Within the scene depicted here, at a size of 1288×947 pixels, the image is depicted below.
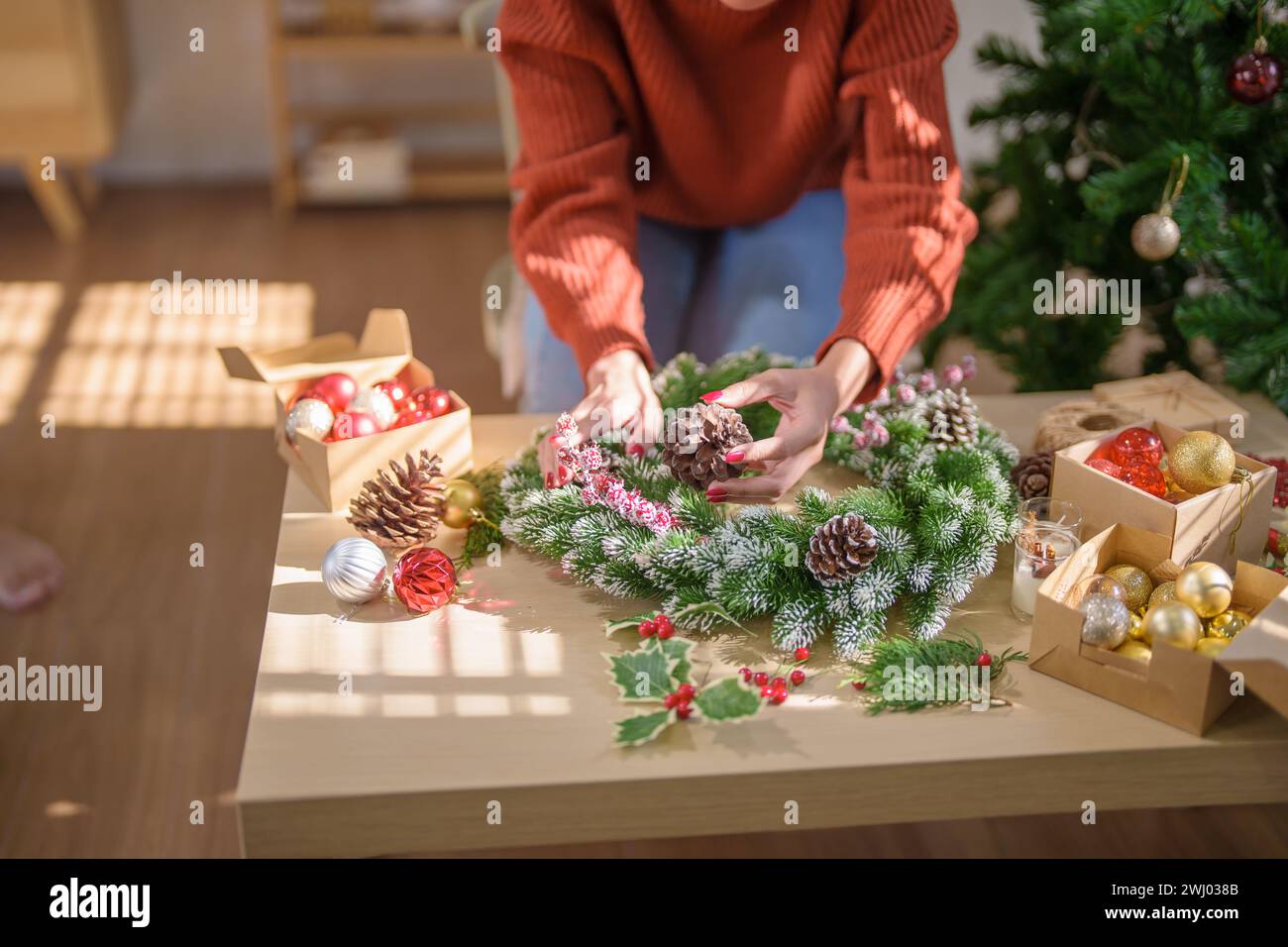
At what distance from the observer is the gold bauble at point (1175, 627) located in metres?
0.87

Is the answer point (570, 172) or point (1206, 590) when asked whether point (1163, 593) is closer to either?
point (1206, 590)

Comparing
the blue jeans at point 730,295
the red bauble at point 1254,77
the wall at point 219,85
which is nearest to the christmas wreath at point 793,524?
the blue jeans at point 730,295

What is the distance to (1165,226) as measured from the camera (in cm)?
135

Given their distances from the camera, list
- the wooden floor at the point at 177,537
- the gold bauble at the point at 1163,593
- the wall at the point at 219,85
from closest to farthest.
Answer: the gold bauble at the point at 1163,593
the wooden floor at the point at 177,537
the wall at the point at 219,85

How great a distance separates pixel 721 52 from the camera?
54.6 inches

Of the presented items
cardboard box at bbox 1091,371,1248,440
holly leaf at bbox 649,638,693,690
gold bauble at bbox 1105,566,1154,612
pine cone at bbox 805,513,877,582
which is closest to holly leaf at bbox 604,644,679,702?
holly leaf at bbox 649,638,693,690

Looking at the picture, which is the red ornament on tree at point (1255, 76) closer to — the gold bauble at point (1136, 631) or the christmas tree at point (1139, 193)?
the christmas tree at point (1139, 193)

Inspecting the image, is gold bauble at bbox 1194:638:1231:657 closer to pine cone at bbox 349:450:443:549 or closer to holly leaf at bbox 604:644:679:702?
holly leaf at bbox 604:644:679:702

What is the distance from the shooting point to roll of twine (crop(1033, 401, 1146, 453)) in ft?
3.89

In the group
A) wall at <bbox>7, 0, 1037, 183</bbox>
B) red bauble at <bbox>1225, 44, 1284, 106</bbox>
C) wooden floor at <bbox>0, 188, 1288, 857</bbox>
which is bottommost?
wooden floor at <bbox>0, 188, 1288, 857</bbox>

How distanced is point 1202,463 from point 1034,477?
16 cm

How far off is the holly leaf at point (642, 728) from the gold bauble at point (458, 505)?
32cm

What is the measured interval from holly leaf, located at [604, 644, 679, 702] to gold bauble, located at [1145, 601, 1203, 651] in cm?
34
